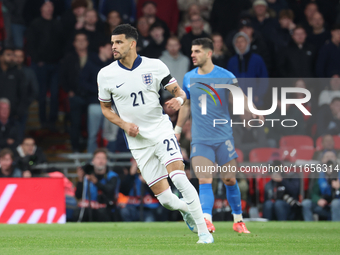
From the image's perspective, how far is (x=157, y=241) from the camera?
7.21 metres

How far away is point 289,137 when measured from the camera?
12664 mm

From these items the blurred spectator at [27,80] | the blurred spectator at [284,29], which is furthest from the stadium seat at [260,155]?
the blurred spectator at [27,80]

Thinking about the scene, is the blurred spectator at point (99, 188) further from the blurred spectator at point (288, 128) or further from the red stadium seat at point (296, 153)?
the red stadium seat at point (296, 153)

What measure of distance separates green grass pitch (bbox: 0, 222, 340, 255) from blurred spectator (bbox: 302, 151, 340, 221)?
2.02 meters

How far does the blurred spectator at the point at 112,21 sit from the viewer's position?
14.3 meters

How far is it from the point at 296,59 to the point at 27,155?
670 cm

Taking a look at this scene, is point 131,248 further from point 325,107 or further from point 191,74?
point 325,107

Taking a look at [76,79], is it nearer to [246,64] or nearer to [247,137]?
[246,64]

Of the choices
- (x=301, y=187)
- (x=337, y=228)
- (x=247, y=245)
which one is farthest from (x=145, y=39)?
(x=247, y=245)

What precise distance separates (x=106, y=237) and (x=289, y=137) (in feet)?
19.8

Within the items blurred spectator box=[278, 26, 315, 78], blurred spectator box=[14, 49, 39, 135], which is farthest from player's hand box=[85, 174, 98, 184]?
blurred spectator box=[278, 26, 315, 78]

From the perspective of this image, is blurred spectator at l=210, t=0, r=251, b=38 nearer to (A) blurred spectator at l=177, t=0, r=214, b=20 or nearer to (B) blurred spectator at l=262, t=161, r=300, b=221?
(A) blurred spectator at l=177, t=0, r=214, b=20

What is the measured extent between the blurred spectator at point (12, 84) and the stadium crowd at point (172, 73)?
24 millimetres

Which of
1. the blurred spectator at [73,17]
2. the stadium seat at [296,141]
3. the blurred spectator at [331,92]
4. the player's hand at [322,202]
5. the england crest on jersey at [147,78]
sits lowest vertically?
the player's hand at [322,202]
